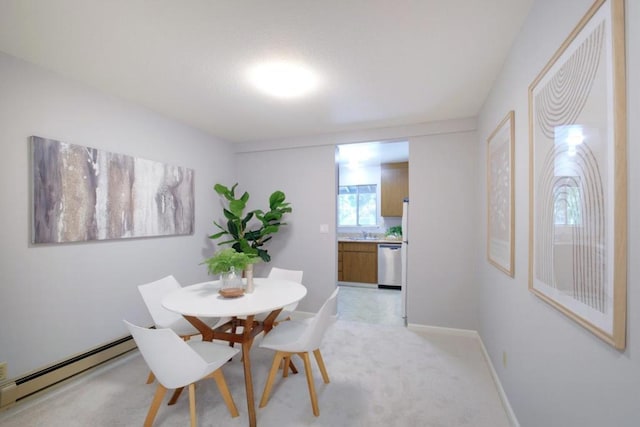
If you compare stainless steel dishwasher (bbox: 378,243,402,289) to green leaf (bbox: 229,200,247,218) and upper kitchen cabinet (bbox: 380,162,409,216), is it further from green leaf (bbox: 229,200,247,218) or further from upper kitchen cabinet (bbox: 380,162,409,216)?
green leaf (bbox: 229,200,247,218)

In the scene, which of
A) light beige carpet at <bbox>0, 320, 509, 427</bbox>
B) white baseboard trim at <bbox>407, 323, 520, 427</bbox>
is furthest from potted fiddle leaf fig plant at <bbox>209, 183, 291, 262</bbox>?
white baseboard trim at <bbox>407, 323, 520, 427</bbox>

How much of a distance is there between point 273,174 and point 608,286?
11.7ft

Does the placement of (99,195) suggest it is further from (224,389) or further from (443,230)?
(443,230)

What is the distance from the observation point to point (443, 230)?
125 inches

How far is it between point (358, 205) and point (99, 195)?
4.84 m

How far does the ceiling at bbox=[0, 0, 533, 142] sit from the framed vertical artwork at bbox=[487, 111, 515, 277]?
532 millimetres

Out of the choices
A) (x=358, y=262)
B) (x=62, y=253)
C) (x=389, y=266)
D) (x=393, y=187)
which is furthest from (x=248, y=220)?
(x=393, y=187)

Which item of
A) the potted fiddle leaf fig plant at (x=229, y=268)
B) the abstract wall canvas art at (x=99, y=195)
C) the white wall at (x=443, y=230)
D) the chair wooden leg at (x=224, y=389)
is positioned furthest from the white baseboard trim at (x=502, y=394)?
the abstract wall canvas art at (x=99, y=195)

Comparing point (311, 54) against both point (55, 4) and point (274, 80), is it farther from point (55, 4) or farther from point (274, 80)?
point (55, 4)

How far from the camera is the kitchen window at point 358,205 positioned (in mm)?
6152

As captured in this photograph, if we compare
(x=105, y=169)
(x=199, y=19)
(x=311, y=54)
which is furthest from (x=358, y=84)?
(x=105, y=169)

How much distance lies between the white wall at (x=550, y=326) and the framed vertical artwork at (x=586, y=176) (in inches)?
1.3

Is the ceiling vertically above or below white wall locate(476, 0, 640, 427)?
above

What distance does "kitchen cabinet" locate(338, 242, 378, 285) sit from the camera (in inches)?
207
